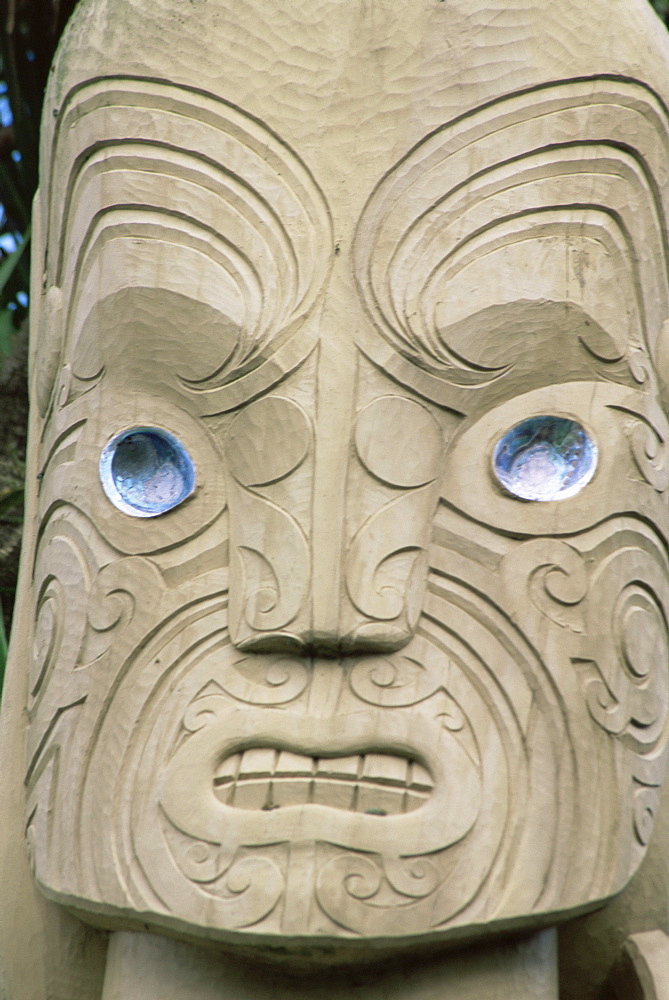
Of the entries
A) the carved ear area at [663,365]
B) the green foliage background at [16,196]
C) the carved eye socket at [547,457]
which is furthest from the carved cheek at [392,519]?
the green foliage background at [16,196]

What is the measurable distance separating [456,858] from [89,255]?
4.59 ft

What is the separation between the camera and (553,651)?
2441 mm

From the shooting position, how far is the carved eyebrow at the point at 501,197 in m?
2.62

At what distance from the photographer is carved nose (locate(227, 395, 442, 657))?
243 centimetres

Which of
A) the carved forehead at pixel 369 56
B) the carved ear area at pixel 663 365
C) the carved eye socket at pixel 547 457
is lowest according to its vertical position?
the carved eye socket at pixel 547 457

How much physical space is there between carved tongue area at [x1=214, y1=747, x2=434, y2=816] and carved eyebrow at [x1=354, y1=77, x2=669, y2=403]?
0.70 metres

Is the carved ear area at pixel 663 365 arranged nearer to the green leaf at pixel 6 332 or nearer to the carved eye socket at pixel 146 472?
the carved eye socket at pixel 146 472

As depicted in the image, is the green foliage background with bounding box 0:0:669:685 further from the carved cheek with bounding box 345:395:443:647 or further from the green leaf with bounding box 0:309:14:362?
the carved cheek with bounding box 345:395:443:647

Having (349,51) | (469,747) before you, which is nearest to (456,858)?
(469,747)

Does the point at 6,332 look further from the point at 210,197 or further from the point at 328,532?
the point at 328,532

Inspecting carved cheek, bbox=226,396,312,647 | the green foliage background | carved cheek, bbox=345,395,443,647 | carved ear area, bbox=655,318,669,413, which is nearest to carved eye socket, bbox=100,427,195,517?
carved cheek, bbox=226,396,312,647

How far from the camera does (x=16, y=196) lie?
5.03 metres

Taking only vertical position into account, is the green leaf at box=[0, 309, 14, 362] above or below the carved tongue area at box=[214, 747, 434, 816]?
above

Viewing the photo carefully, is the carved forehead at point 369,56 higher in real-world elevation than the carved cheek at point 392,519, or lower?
higher
